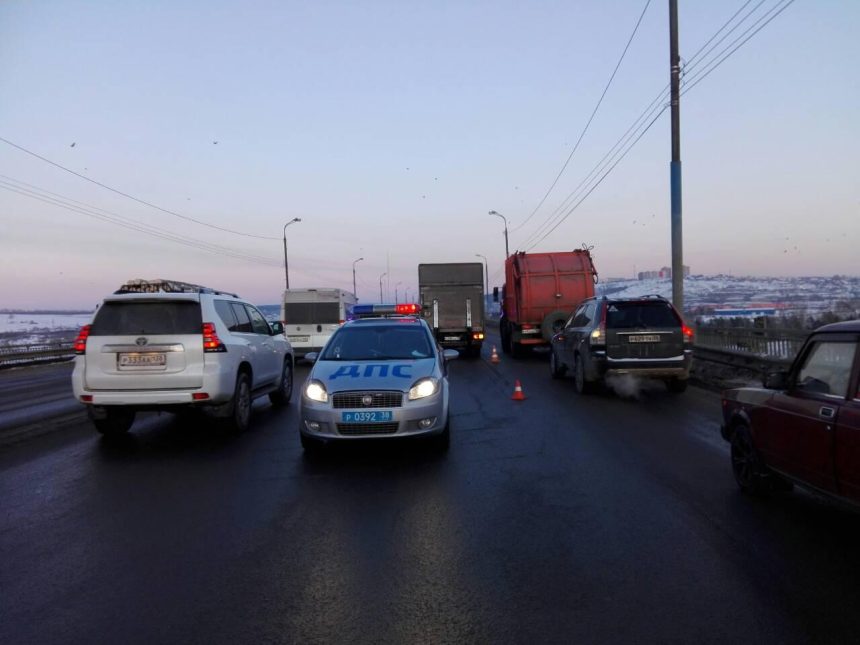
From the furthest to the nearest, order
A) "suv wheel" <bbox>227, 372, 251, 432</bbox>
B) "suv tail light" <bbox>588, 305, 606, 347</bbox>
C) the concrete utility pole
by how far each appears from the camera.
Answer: the concrete utility pole
"suv tail light" <bbox>588, 305, 606, 347</bbox>
"suv wheel" <bbox>227, 372, 251, 432</bbox>

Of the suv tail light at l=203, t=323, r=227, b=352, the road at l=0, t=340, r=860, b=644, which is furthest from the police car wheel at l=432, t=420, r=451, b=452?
the suv tail light at l=203, t=323, r=227, b=352

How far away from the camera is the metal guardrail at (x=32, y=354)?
92.8 ft

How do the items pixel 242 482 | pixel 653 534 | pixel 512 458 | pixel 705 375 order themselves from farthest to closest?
1. pixel 705 375
2. pixel 512 458
3. pixel 242 482
4. pixel 653 534

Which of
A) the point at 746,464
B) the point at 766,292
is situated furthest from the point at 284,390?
the point at 766,292

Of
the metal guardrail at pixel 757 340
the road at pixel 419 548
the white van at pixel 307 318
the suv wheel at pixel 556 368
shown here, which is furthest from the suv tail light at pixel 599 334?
the white van at pixel 307 318

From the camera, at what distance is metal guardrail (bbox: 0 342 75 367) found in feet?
92.8

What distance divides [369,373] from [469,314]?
16.6 m

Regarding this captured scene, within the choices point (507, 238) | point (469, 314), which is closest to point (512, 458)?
point (469, 314)

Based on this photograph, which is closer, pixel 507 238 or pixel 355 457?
pixel 355 457

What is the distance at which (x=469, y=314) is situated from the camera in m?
24.2

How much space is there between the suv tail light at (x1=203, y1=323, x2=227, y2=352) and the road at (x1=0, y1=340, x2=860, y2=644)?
51.3 inches

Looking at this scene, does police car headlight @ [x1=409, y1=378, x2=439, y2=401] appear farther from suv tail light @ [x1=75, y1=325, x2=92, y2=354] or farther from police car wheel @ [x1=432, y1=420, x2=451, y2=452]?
suv tail light @ [x1=75, y1=325, x2=92, y2=354]

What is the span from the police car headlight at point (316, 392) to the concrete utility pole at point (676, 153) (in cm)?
1217

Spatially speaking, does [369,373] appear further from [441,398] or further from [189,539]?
[189,539]
